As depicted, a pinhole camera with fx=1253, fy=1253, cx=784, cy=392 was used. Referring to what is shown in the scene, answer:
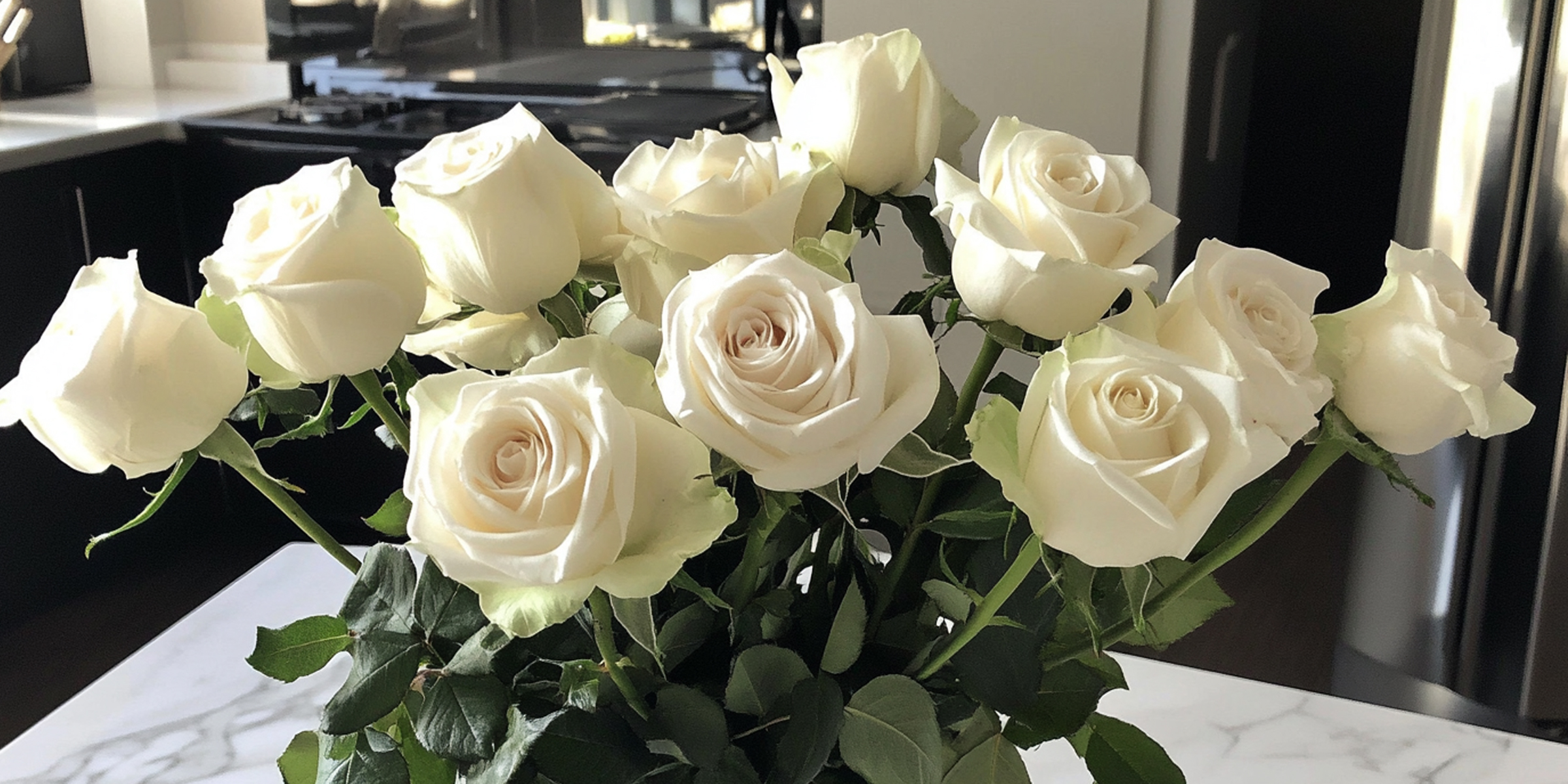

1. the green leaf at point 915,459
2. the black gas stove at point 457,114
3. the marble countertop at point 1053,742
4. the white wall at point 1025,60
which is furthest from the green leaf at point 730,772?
the black gas stove at point 457,114

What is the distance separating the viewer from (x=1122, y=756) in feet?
1.49

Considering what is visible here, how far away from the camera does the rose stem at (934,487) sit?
1.40 ft

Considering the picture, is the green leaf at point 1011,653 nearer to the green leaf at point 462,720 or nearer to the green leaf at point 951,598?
the green leaf at point 951,598

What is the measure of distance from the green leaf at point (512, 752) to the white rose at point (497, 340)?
0.12 metres

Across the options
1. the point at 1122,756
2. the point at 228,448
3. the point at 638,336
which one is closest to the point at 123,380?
the point at 228,448

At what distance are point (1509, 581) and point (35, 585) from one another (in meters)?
2.31

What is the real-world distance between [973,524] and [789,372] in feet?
0.36

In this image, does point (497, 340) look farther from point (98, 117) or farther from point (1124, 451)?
point (98, 117)

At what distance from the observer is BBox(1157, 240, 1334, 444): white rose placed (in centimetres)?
34

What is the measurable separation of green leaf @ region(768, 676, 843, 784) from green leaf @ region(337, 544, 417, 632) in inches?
5.1

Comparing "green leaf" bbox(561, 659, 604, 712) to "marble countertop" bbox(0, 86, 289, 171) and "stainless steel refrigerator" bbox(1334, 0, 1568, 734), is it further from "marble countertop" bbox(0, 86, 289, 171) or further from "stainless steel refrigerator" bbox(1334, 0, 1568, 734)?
"marble countertop" bbox(0, 86, 289, 171)

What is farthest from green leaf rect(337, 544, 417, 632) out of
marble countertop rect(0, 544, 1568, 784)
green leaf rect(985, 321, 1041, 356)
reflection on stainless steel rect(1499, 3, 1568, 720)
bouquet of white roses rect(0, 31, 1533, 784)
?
reflection on stainless steel rect(1499, 3, 1568, 720)

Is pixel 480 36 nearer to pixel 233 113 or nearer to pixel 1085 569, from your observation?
pixel 233 113

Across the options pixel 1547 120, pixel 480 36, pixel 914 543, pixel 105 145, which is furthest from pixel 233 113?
pixel 914 543
